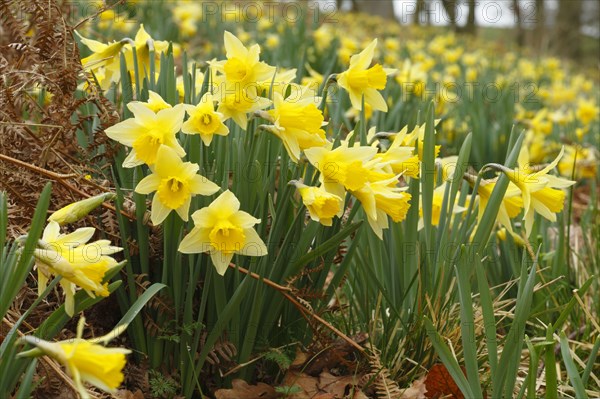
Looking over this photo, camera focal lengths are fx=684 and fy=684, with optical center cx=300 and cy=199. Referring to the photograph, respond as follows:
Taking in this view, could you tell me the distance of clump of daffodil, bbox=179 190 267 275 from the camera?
1396 millimetres

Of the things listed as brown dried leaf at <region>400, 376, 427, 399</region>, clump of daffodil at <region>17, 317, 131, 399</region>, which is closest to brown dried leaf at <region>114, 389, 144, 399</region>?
clump of daffodil at <region>17, 317, 131, 399</region>

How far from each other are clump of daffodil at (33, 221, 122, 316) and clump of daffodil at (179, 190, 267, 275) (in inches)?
8.1

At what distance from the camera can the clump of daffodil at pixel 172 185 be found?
4.54 ft

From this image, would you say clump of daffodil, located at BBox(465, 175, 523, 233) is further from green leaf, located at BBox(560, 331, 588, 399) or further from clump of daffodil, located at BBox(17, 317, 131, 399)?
clump of daffodil, located at BBox(17, 317, 131, 399)

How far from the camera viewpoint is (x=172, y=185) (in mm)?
1393

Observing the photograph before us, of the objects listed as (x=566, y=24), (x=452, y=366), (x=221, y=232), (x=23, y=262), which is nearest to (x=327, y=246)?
(x=221, y=232)

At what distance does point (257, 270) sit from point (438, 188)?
66cm

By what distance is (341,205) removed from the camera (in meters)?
1.57

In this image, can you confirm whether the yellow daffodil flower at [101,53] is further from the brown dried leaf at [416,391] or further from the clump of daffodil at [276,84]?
the brown dried leaf at [416,391]

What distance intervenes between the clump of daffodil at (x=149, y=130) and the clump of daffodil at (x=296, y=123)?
0.22 meters

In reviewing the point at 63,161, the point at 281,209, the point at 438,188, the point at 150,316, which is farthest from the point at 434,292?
the point at 63,161

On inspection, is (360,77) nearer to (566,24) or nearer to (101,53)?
(101,53)

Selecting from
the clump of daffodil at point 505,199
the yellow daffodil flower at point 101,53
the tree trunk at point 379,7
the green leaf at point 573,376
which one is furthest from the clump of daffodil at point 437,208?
the tree trunk at point 379,7

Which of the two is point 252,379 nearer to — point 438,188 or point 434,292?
point 434,292
